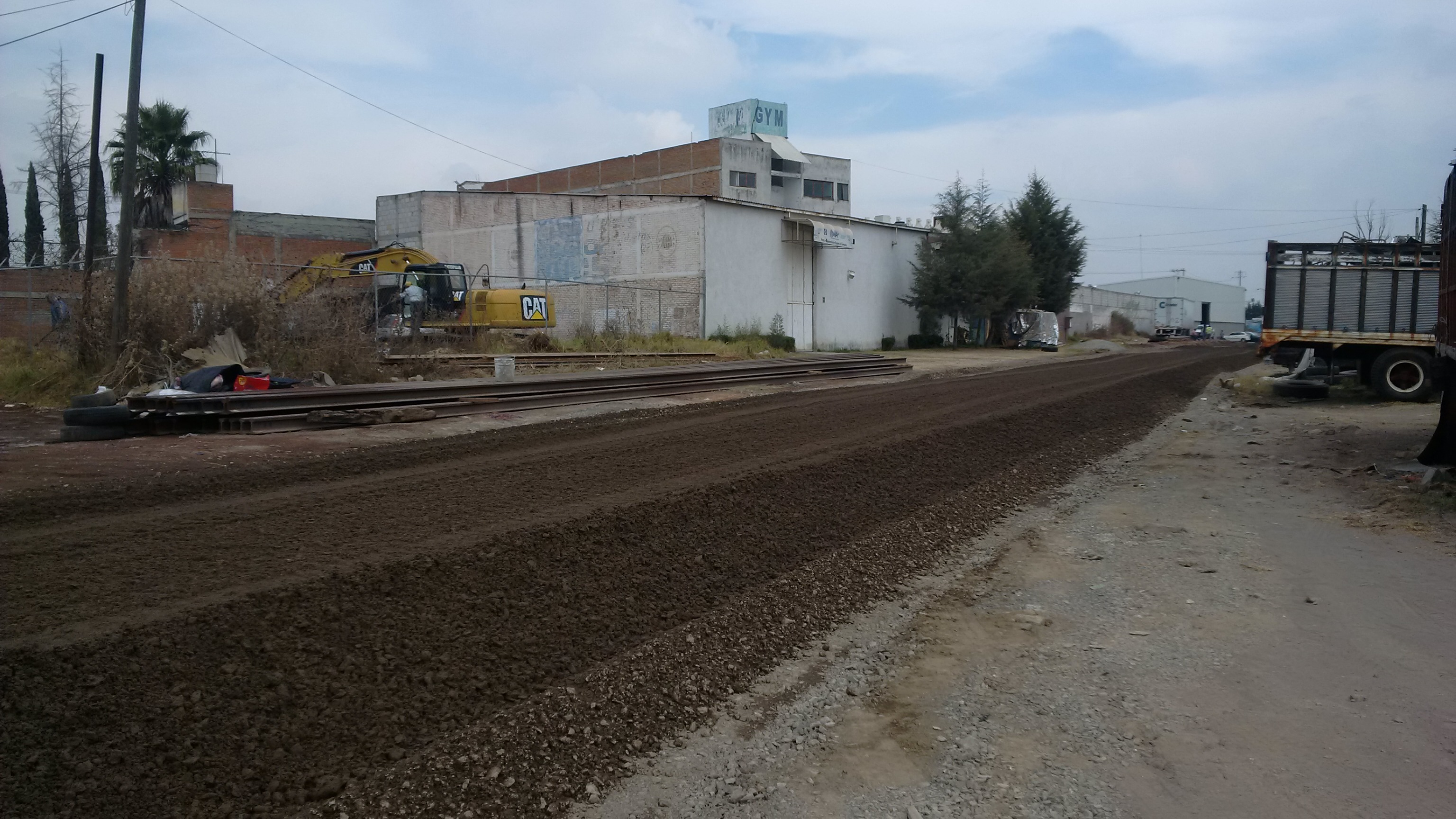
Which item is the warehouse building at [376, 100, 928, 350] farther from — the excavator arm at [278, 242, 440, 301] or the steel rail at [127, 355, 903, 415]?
the steel rail at [127, 355, 903, 415]

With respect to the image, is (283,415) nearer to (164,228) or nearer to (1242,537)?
(1242,537)

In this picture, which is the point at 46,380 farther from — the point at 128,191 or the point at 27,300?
the point at 27,300

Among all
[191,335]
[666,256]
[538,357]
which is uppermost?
[666,256]

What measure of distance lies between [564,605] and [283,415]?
349 inches

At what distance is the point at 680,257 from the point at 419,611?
3081 cm

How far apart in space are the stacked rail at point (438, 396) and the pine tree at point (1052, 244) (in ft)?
113

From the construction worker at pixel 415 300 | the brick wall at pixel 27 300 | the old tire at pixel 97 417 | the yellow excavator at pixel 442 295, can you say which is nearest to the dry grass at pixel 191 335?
the brick wall at pixel 27 300

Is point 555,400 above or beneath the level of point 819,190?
beneath

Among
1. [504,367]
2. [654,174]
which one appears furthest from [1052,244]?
[504,367]

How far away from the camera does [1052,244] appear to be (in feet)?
178

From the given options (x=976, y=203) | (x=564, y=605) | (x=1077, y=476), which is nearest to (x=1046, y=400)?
(x=1077, y=476)

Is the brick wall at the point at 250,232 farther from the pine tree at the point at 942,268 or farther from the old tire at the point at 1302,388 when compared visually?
the old tire at the point at 1302,388

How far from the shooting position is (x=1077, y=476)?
37.9 ft

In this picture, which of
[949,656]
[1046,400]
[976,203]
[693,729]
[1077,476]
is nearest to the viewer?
[693,729]
